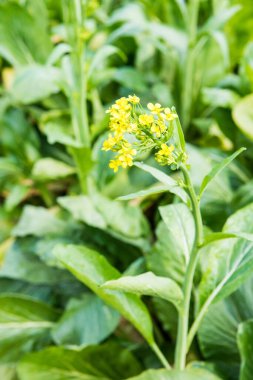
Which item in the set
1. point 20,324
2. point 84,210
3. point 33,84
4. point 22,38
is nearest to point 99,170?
point 84,210

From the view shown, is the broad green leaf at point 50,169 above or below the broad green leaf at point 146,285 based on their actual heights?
below

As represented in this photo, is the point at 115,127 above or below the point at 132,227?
above

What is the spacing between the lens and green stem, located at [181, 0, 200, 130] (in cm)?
112

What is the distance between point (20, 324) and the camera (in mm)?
934

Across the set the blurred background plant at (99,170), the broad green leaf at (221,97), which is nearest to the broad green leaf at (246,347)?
the blurred background plant at (99,170)

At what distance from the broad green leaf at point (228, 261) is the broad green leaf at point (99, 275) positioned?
92mm

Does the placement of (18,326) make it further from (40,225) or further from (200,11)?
(200,11)

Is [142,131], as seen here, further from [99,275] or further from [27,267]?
[27,267]

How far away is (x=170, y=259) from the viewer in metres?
0.80

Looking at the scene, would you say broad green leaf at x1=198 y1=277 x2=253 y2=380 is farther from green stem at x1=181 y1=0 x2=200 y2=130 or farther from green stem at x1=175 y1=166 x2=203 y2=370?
green stem at x1=181 y1=0 x2=200 y2=130

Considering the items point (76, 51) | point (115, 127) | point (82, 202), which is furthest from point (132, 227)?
point (115, 127)

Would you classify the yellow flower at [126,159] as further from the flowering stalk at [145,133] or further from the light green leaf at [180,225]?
the light green leaf at [180,225]

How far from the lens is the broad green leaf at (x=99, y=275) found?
0.68 m

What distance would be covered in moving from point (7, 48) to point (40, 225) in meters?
0.49
